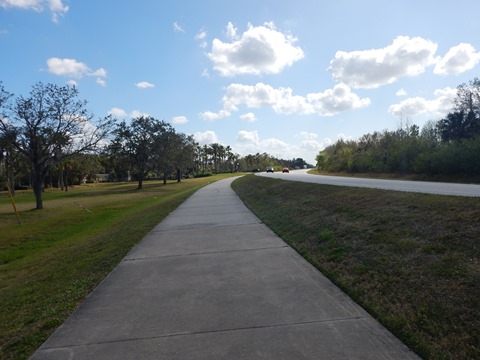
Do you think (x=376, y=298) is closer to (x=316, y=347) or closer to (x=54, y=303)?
(x=316, y=347)

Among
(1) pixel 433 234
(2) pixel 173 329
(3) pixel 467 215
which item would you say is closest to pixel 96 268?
(2) pixel 173 329

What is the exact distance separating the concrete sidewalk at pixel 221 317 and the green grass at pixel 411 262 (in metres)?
0.28

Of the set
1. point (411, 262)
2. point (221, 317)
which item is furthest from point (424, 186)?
point (221, 317)

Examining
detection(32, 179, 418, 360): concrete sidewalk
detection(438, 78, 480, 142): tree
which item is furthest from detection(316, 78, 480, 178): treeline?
detection(32, 179, 418, 360): concrete sidewalk

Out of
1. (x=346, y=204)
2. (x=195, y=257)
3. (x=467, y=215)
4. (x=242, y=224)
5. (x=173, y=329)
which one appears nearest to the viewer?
(x=173, y=329)

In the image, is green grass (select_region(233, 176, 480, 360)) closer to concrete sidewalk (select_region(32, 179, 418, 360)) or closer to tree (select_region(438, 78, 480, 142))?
concrete sidewalk (select_region(32, 179, 418, 360))

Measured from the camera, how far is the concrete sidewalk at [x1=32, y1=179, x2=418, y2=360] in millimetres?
3742

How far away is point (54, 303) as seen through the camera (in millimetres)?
6023

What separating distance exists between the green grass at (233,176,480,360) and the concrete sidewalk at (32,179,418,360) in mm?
276

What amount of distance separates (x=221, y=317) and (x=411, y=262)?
298cm

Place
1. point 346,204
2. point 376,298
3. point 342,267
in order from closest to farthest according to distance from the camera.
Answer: point 376,298, point 342,267, point 346,204

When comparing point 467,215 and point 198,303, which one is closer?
point 198,303

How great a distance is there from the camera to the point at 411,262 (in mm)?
5766

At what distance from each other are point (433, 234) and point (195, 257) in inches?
172
